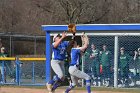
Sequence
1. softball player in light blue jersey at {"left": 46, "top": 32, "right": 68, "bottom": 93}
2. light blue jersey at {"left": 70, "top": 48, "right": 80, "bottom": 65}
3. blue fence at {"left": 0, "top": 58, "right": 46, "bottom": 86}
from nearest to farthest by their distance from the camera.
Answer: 1. light blue jersey at {"left": 70, "top": 48, "right": 80, "bottom": 65}
2. softball player in light blue jersey at {"left": 46, "top": 32, "right": 68, "bottom": 93}
3. blue fence at {"left": 0, "top": 58, "right": 46, "bottom": 86}

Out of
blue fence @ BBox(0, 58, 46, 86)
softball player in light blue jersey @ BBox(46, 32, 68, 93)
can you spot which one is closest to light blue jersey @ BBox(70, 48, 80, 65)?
softball player in light blue jersey @ BBox(46, 32, 68, 93)

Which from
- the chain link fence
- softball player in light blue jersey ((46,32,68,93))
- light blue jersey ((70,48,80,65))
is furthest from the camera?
the chain link fence

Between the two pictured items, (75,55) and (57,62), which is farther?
(57,62)

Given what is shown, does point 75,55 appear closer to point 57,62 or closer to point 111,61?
point 57,62

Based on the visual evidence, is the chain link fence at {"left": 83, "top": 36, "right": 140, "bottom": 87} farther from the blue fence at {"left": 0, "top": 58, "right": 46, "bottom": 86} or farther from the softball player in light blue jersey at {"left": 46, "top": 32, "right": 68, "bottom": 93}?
the softball player in light blue jersey at {"left": 46, "top": 32, "right": 68, "bottom": 93}

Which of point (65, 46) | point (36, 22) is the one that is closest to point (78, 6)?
point (36, 22)

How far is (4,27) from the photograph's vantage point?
41.8 meters

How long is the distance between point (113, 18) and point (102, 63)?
20.8m

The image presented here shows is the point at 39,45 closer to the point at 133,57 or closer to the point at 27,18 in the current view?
the point at 27,18

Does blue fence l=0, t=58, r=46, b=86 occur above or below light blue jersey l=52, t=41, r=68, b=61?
below

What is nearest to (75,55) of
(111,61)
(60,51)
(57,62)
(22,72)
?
(60,51)

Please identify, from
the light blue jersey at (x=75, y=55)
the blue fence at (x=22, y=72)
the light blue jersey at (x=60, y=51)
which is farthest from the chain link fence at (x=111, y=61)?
the light blue jersey at (x=75, y=55)

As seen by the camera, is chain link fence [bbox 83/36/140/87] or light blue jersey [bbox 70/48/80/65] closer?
light blue jersey [bbox 70/48/80/65]

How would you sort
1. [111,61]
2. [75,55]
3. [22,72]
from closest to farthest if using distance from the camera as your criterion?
[75,55], [111,61], [22,72]
